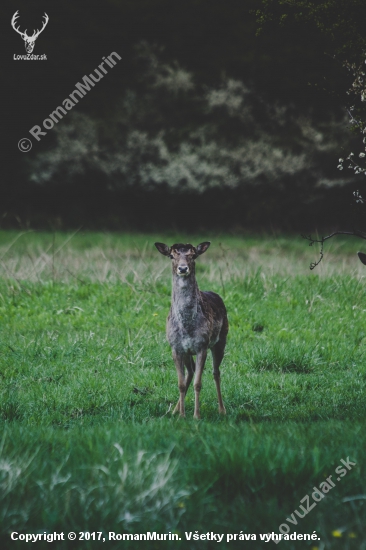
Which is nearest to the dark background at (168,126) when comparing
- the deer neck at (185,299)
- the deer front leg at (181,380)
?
the deer neck at (185,299)

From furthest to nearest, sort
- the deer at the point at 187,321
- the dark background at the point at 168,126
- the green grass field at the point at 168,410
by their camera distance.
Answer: the dark background at the point at 168,126
the deer at the point at 187,321
the green grass field at the point at 168,410

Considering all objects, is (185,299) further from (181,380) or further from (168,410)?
(168,410)

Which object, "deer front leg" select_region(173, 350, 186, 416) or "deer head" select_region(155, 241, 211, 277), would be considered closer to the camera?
"deer head" select_region(155, 241, 211, 277)

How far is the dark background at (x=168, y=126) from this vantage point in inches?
995

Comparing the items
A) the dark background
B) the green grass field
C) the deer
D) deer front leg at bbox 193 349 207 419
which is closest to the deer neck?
the deer

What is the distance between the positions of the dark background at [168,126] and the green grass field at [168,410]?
10.3 meters

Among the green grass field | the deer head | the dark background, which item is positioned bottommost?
the green grass field

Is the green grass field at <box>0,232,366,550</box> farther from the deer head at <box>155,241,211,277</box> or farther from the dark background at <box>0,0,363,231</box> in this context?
the dark background at <box>0,0,363,231</box>

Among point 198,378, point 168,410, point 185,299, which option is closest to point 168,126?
point 185,299

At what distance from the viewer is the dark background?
25.3 meters

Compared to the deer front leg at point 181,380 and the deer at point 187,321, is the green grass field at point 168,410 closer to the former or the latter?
the deer front leg at point 181,380

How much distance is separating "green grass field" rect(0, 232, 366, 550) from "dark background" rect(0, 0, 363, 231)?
1033 centimetres

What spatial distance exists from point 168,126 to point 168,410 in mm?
20694

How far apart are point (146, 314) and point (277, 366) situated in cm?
298
